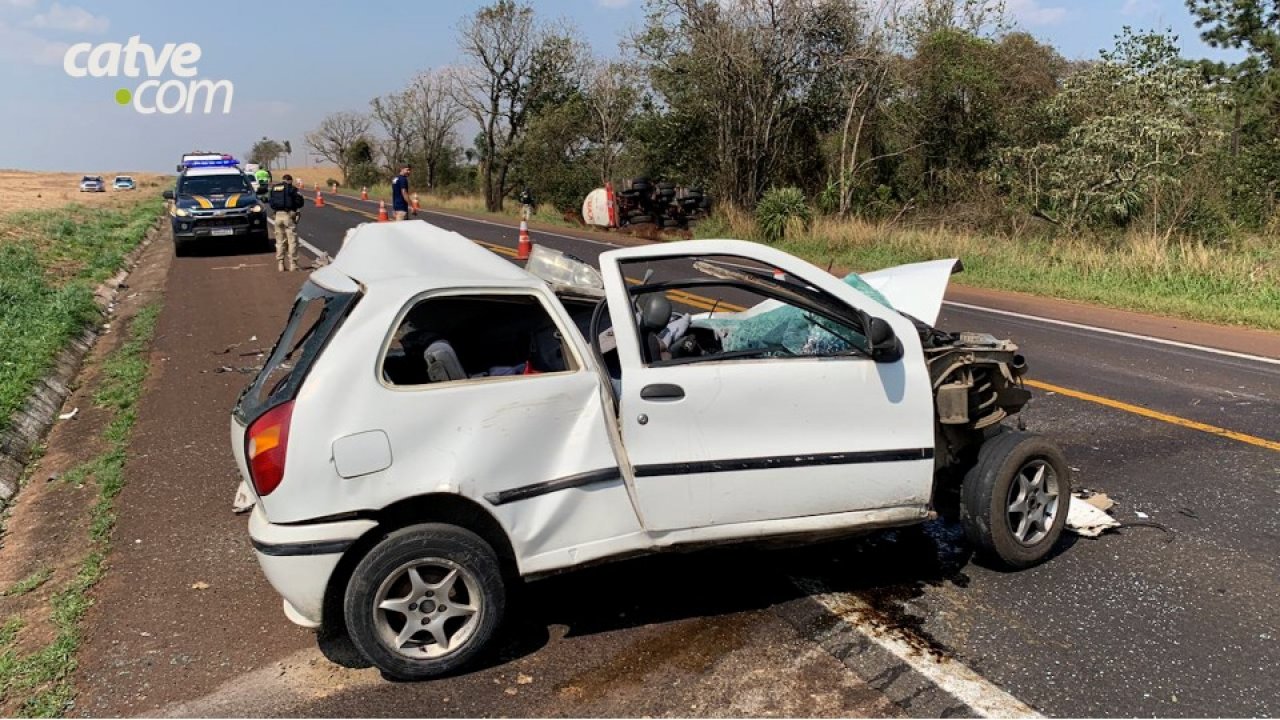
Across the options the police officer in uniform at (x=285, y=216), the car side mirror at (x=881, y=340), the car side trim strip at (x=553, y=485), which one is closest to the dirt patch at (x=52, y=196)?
the police officer in uniform at (x=285, y=216)

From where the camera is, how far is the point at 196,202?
19.1 meters

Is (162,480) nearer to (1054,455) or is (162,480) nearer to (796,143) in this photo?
(1054,455)

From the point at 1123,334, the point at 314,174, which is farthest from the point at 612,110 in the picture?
the point at 314,174

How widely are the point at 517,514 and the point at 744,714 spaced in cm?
112

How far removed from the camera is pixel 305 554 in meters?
3.33

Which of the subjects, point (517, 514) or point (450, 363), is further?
point (450, 363)

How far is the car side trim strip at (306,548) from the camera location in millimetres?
3324

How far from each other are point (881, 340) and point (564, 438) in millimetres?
1425

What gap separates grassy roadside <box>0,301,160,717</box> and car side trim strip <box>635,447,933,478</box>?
7.98 feet

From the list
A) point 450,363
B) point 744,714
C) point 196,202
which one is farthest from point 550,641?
point 196,202

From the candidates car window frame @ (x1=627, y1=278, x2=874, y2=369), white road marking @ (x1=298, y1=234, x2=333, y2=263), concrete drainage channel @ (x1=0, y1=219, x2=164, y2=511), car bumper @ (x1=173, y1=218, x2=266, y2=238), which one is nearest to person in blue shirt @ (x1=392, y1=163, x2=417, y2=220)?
white road marking @ (x1=298, y1=234, x2=333, y2=263)

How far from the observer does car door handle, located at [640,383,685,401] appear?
3.65 m

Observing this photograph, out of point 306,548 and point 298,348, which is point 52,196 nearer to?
point 298,348

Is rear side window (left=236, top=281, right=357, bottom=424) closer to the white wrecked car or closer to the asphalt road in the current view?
the white wrecked car
